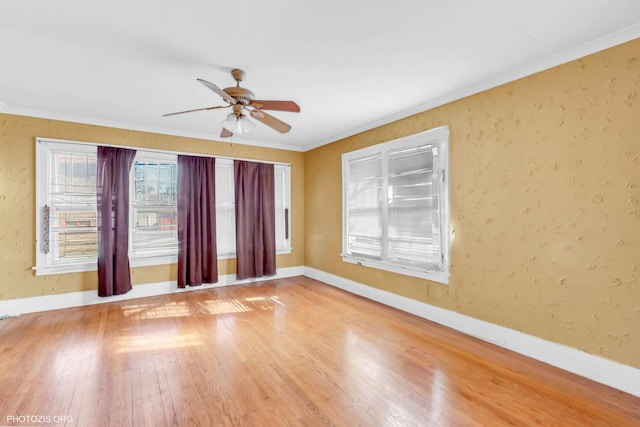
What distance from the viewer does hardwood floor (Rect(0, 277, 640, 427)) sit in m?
1.92

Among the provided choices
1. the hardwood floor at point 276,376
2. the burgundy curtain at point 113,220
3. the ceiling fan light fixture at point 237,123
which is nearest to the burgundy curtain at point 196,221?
the burgundy curtain at point 113,220

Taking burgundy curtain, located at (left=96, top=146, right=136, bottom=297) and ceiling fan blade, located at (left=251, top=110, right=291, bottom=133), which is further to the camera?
burgundy curtain, located at (left=96, top=146, right=136, bottom=297)

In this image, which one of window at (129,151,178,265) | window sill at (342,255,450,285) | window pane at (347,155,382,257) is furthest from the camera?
window at (129,151,178,265)

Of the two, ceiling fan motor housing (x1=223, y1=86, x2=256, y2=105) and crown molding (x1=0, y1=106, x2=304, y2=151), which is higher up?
crown molding (x1=0, y1=106, x2=304, y2=151)

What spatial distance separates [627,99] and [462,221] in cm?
157

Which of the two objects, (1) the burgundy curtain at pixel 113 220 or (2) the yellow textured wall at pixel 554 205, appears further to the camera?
(1) the burgundy curtain at pixel 113 220

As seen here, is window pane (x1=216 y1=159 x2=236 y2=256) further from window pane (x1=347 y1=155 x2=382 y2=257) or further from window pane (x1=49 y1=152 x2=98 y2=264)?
window pane (x1=347 y1=155 x2=382 y2=257)

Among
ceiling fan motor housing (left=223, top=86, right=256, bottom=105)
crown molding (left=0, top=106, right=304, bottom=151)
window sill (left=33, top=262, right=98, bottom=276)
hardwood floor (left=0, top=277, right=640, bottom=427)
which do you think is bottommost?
hardwood floor (left=0, top=277, right=640, bottom=427)

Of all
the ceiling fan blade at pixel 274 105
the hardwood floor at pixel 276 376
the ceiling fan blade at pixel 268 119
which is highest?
the ceiling fan blade at pixel 274 105

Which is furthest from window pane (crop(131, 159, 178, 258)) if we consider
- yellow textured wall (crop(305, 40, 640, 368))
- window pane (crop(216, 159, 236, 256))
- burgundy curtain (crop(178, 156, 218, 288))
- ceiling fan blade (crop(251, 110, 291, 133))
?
yellow textured wall (crop(305, 40, 640, 368))

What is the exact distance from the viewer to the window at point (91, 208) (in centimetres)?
391

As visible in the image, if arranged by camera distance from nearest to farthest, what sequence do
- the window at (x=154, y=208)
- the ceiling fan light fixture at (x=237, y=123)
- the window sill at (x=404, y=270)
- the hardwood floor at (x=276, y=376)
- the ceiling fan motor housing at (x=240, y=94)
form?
the hardwood floor at (x=276, y=376), the ceiling fan motor housing at (x=240, y=94), the ceiling fan light fixture at (x=237, y=123), the window sill at (x=404, y=270), the window at (x=154, y=208)

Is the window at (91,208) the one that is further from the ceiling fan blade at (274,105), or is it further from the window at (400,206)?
the ceiling fan blade at (274,105)

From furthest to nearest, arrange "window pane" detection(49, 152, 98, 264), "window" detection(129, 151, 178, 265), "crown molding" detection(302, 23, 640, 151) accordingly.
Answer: "window" detection(129, 151, 178, 265) → "window pane" detection(49, 152, 98, 264) → "crown molding" detection(302, 23, 640, 151)
